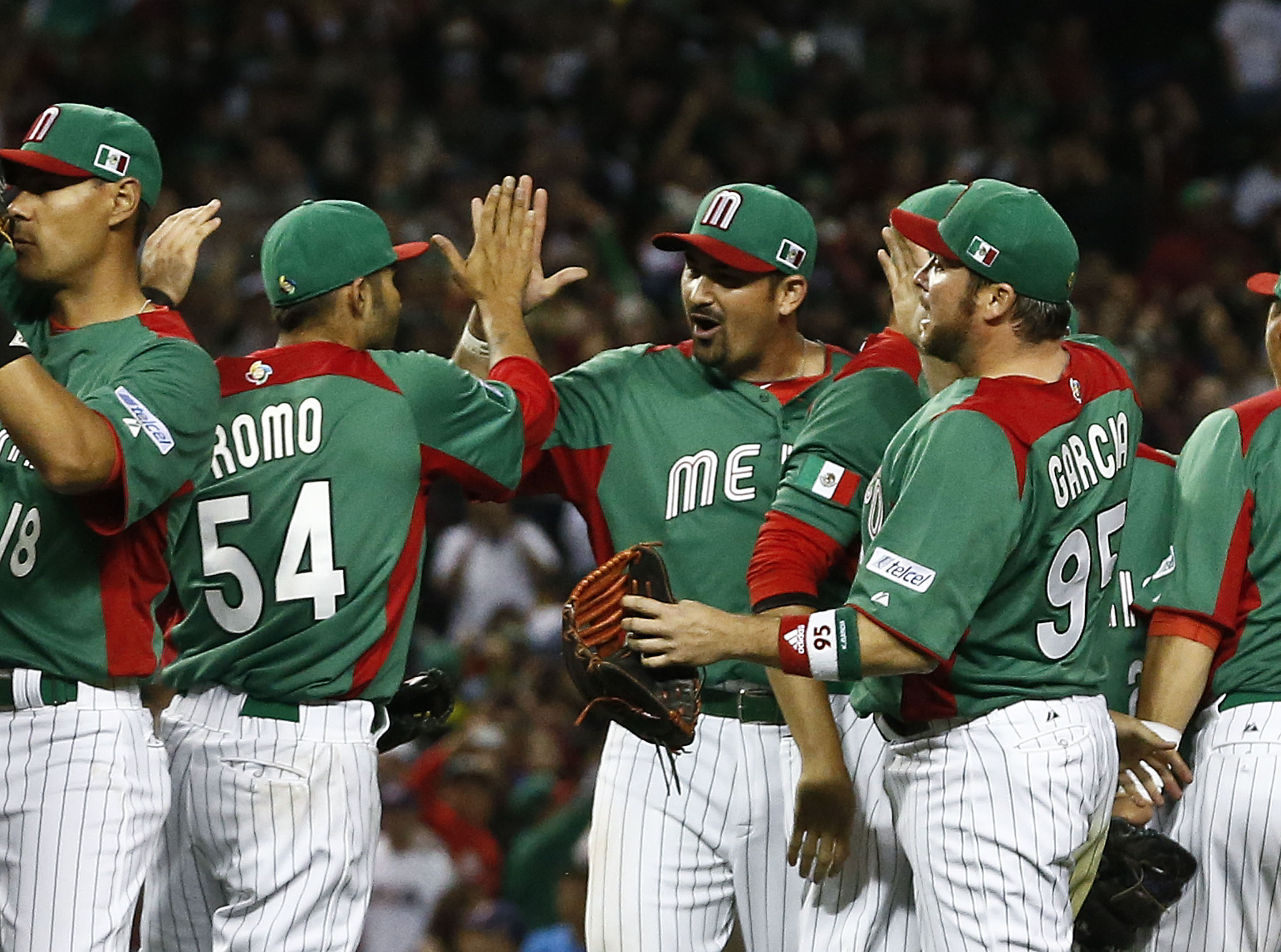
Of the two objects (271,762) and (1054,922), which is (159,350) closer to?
(271,762)

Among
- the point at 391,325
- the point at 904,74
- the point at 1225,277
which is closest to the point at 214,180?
the point at 904,74

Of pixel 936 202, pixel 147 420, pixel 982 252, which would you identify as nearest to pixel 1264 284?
pixel 936 202

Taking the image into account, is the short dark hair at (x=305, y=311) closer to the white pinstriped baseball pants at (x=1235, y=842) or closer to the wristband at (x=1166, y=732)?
the wristband at (x=1166, y=732)

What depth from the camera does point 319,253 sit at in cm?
409

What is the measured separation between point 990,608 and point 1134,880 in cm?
92

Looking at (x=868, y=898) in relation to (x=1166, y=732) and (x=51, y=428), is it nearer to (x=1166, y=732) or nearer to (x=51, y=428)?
(x=1166, y=732)

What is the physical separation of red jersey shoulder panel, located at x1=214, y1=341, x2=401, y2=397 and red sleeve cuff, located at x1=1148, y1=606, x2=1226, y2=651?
1.96 meters

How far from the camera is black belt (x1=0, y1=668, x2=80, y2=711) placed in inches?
139

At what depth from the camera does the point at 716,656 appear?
11.8ft

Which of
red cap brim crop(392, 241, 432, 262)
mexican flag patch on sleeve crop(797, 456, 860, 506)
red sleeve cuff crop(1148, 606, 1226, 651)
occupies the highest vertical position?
red cap brim crop(392, 241, 432, 262)

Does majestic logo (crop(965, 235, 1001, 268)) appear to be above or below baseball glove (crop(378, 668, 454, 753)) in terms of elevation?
above

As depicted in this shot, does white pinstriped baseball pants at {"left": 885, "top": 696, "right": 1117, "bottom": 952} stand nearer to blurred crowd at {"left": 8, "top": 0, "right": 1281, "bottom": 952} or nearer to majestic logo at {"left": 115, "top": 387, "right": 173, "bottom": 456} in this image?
majestic logo at {"left": 115, "top": 387, "right": 173, "bottom": 456}

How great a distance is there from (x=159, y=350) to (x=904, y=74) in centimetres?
1027

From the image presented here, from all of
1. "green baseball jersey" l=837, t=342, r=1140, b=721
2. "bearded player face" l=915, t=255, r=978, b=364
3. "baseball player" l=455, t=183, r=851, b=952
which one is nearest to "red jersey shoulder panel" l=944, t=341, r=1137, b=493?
"green baseball jersey" l=837, t=342, r=1140, b=721
